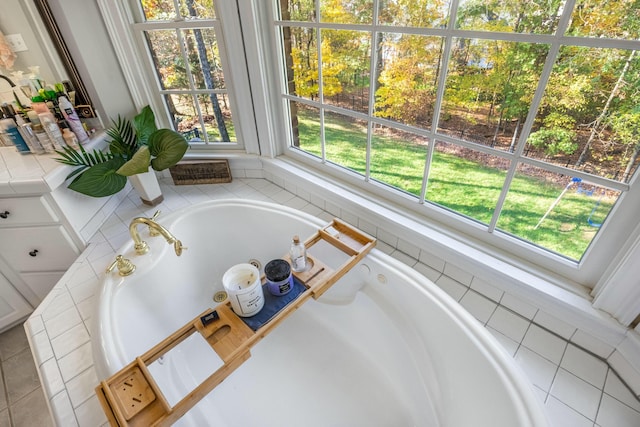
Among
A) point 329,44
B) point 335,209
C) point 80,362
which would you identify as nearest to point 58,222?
point 80,362

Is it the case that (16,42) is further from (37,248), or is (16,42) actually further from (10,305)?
(10,305)

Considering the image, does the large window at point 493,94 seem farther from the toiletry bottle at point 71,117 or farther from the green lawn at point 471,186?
the toiletry bottle at point 71,117

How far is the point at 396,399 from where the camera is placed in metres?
1.16

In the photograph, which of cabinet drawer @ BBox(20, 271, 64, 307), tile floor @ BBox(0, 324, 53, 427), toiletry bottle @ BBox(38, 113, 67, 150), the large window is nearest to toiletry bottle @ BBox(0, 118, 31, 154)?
toiletry bottle @ BBox(38, 113, 67, 150)

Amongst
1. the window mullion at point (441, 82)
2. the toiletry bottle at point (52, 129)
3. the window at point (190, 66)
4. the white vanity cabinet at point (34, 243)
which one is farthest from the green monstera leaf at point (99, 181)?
the window mullion at point (441, 82)

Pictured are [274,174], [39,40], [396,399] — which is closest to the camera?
[396,399]

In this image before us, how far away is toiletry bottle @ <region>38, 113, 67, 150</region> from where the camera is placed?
1404mm

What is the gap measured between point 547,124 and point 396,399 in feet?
3.53

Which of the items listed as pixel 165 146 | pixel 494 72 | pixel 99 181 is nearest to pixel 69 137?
→ pixel 99 181

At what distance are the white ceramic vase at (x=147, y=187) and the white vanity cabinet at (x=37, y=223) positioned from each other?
18 cm

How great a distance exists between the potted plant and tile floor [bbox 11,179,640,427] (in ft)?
0.77

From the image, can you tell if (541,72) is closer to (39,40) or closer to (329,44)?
(329,44)

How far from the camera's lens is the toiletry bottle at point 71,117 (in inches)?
57.1

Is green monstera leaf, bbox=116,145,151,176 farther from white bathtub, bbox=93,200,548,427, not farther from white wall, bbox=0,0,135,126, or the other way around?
white wall, bbox=0,0,135,126
